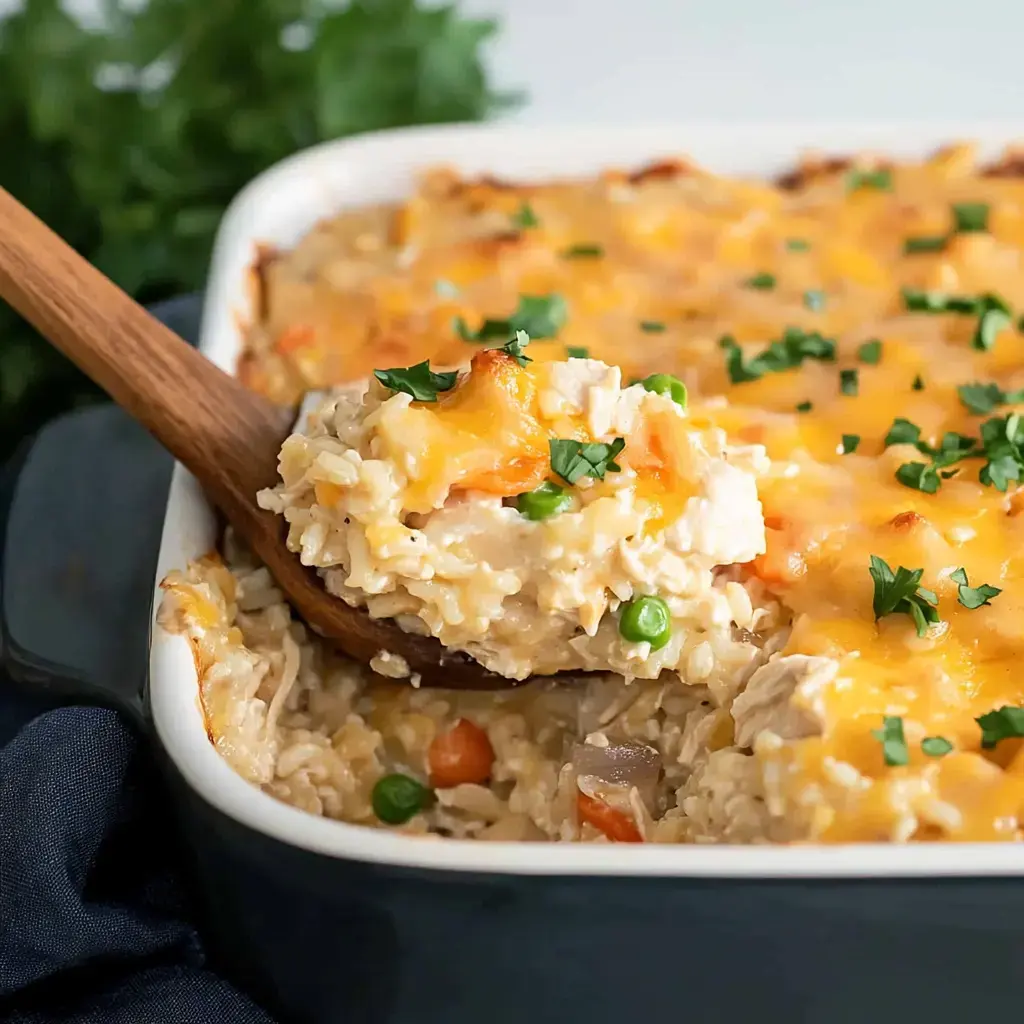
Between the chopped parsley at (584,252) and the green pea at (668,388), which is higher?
the green pea at (668,388)

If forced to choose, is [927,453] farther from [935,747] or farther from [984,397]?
[935,747]

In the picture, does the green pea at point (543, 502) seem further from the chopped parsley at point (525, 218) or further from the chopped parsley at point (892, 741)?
the chopped parsley at point (525, 218)

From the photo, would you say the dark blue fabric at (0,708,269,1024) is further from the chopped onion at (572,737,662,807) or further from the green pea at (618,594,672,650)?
the green pea at (618,594,672,650)

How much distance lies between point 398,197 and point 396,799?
1293mm

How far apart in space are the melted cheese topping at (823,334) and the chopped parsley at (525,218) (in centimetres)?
2

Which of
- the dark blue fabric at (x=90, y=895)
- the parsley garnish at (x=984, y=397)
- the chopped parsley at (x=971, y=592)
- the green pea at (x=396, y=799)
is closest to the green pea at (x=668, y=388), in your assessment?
the chopped parsley at (x=971, y=592)

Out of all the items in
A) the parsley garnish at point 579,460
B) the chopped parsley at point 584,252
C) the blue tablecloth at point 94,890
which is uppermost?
the parsley garnish at point 579,460

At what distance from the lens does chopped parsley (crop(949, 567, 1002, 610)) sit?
173 centimetres

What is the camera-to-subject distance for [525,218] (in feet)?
8.36

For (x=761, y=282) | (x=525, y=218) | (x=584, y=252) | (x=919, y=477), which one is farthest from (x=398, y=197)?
(x=919, y=477)

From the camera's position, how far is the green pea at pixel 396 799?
188cm

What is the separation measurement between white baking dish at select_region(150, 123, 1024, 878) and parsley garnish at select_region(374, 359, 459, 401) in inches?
16.1

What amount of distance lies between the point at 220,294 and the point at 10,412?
1042mm

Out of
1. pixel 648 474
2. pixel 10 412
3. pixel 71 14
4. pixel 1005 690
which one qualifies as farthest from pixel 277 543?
pixel 71 14
